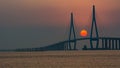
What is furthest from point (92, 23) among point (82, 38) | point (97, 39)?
Result: point (82, 38)

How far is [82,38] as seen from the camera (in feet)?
589

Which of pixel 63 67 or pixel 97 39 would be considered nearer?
pixel 63 67

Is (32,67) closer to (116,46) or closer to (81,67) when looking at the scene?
(81,67)

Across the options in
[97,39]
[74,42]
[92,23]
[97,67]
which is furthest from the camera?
[74,42]

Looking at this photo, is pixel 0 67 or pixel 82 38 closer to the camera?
pixel 0 67

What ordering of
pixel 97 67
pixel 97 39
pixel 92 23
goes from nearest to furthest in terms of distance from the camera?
pixel 97 67 → pixel 92 23 → pixel 97 39

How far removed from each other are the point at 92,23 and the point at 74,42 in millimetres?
26687

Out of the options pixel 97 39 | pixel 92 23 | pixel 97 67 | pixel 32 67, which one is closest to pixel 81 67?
pixel 97 67

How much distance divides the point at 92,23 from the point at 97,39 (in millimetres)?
14288

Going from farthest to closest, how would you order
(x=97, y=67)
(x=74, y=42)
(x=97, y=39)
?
(x=74, y=42), (x=97, y=39), (x=97, y=67)

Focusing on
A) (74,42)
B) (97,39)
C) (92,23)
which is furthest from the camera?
(74,42)

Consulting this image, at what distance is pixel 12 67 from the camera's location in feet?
163

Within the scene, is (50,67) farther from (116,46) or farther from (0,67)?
(116,46)

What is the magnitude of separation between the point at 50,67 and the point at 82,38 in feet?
429
